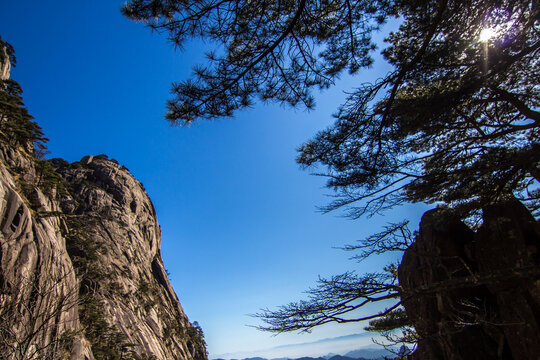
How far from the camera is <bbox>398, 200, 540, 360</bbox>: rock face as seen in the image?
4.78 metres

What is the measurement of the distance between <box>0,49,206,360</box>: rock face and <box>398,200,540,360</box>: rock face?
7.22 meters

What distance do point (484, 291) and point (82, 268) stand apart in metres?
14.9

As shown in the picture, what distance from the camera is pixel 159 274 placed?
20.1 m

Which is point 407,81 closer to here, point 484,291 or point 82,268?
point 484,291

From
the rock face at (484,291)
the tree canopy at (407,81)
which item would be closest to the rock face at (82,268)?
the tree canopy at (407,81)

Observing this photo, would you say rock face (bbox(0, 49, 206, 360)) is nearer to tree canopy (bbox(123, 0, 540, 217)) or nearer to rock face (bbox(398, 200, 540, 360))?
tree canopy (bbox(123, 0, 540, 217))

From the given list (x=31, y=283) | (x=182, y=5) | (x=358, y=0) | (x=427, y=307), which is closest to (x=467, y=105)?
(x=358, y=0)

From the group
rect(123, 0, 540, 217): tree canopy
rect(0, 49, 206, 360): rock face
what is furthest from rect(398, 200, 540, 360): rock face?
rect(0, 49, 206, 360): rock face

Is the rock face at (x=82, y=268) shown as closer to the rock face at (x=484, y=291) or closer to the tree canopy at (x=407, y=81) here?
the tree canopy at (x=407, y=81)

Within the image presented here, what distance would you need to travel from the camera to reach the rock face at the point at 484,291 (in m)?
4.78

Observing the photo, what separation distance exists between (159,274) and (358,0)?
22.5 metres

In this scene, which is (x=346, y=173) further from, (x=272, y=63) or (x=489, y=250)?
(x=489, y=250)

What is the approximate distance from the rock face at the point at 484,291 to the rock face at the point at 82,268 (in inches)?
284

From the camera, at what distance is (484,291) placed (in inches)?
228
